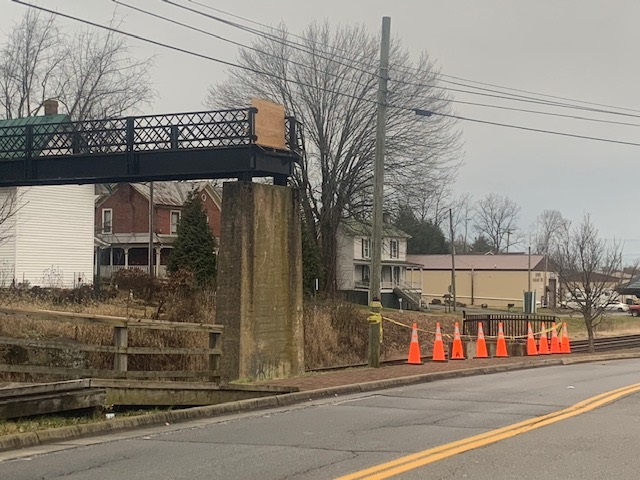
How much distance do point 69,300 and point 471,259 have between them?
67369 millimetres

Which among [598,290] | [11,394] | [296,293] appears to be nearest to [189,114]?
[296,293]

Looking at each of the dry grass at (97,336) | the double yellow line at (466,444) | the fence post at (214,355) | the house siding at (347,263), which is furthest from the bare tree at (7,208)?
the house siding at (347,263)

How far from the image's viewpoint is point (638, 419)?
10.4 metres

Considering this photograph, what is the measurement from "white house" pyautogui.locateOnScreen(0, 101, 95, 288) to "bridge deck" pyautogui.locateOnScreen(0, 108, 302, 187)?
45.1 ft

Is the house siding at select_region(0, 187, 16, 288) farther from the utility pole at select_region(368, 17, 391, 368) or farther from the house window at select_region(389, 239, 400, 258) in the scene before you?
the house window at select_region(389, 239, 400, 258)

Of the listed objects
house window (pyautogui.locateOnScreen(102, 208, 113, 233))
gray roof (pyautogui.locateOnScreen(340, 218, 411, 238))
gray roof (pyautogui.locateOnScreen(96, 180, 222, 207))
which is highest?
gray roof (pyautogui.locateOnScreen(96, 180, 222, 207))

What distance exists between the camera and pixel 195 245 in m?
43.2

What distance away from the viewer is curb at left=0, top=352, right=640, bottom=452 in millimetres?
8523

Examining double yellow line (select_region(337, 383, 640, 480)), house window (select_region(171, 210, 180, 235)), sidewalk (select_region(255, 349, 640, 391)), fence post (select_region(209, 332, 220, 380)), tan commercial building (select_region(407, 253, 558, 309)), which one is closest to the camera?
double yellow line (select_region(337, 383, 640, 480))

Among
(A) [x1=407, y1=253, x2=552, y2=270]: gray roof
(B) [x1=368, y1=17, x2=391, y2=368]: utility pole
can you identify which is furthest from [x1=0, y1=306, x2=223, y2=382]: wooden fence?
(A) [x1=407, y1=253, x2=552, y2=270]: gray roof

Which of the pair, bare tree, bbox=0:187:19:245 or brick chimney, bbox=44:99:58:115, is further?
brick chimney, bbox=44:99:58:115

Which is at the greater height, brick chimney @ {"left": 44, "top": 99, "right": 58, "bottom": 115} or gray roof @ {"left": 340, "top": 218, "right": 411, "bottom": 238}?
brick chimney @ {"left": 44, "top": 99, "right": 58, "bottom": 115}

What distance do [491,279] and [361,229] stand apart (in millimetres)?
29485

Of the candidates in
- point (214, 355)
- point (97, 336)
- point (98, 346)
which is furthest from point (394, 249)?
point (98, 346)
